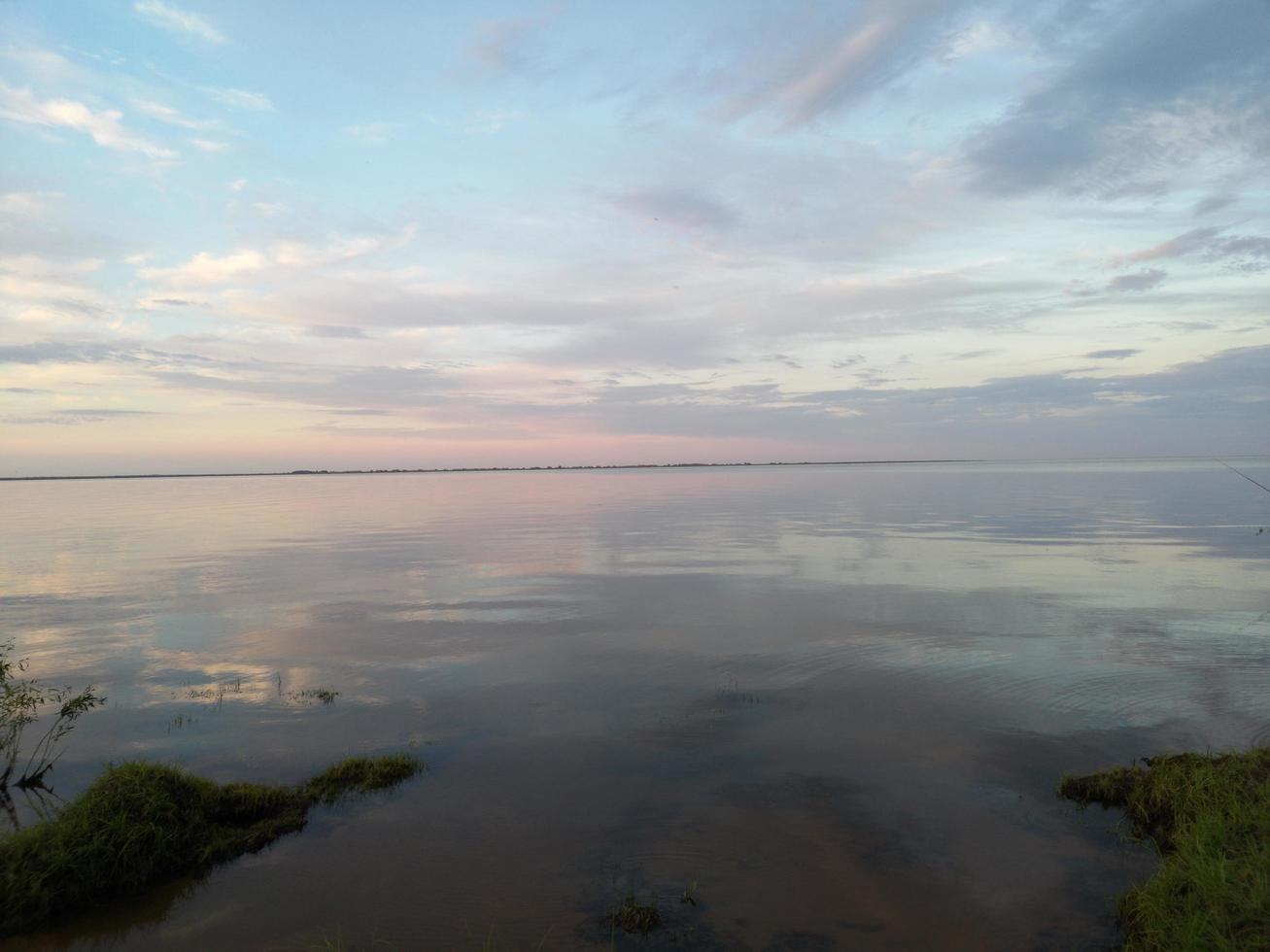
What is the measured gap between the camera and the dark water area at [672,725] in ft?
27.7

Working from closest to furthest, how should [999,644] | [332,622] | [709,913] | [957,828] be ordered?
[709,913], [957,828], [999,644], [332,622]

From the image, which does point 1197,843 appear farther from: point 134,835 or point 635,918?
point 134,835

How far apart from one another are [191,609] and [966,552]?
101 ft

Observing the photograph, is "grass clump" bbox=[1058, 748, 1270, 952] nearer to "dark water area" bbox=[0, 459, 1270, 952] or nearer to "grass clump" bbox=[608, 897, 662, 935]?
"dark water area" bbox=[0, 459, 1270, 952]

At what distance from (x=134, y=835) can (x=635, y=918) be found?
588 cm

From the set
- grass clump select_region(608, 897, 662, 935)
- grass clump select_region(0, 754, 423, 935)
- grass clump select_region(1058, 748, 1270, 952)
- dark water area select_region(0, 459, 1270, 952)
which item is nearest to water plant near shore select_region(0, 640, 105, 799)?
dark water area select_region(0, 459, 1270, 952)

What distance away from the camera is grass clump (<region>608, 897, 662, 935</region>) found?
8008 millimetres

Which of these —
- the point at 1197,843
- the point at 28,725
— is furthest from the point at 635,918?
the point at 28,725

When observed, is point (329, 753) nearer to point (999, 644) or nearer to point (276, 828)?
point (276, 828)

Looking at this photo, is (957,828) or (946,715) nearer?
(957,828)

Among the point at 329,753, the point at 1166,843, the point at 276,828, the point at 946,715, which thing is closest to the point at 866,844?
the point at 1166,843

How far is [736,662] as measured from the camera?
1795 cm

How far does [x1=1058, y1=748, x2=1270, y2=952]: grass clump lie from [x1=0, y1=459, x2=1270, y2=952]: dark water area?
0.44m

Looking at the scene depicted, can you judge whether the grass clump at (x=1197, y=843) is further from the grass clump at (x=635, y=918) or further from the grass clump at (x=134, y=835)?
the grass clump at (x=134, y=835)
